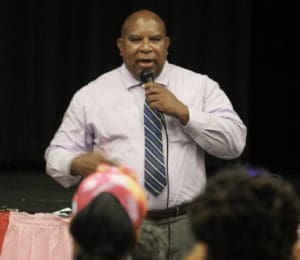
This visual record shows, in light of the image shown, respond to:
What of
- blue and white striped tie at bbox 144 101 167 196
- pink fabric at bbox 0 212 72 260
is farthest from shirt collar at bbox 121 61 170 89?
pink fabric at bbox 0 212 72 260

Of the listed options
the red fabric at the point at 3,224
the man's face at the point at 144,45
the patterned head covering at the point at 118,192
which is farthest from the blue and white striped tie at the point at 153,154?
the patterned head covering at the point at 118,192

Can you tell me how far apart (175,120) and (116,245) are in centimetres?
146

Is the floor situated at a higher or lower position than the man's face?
lower

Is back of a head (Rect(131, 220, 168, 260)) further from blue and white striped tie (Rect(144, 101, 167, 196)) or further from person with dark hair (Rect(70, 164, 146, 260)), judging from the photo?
blue and white striped tie (Rect(144, 101, 167, 196))

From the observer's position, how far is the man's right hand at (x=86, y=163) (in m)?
1.98

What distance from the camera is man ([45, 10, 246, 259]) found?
2.51 meters

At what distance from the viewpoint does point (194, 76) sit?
105 inches

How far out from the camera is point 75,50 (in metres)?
6.29

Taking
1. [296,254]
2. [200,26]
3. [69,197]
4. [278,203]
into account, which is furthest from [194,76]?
[200,26]

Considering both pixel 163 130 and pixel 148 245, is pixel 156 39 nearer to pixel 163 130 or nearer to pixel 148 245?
pixel 163 130

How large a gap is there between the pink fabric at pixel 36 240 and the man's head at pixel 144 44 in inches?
35.5

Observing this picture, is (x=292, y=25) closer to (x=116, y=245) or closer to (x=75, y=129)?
(x=75, y=129)

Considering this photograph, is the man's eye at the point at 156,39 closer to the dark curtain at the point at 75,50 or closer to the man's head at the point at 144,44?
the man's head at the point at 144,44

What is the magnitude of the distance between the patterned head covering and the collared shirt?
1.25 meters
